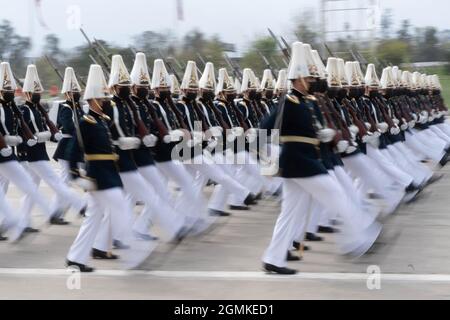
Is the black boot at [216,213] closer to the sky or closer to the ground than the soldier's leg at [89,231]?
closer to the ground

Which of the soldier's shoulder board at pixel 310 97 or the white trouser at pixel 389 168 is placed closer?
the soldier's shoulder board at pixel 310 97

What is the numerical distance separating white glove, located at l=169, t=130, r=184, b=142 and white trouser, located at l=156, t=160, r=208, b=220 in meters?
0.26

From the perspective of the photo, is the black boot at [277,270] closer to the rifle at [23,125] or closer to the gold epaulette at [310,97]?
the gold epaulette at [310,97]

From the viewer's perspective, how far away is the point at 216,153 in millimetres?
10453

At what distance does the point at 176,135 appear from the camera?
9062mm

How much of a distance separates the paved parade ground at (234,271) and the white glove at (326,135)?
1100 millimetres

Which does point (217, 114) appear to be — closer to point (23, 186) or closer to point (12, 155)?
point (23, 186)

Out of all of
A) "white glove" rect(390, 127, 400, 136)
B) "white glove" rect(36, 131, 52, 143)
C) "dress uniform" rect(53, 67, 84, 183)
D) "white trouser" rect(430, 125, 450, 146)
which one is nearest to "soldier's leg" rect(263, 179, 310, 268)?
"dress uniform" rect(53, 67, 84, 183)

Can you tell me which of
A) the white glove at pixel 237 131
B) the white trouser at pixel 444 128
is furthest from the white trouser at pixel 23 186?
the white trouser at pixel 444 128

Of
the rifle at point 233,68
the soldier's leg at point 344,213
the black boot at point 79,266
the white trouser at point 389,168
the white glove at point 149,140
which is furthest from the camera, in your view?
the rifle at point 233,68

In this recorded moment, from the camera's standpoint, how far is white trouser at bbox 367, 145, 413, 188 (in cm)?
987

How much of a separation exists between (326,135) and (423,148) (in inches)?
293

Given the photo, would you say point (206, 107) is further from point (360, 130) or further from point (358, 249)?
point (358, 249)

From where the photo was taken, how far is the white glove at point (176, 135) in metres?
8.87
